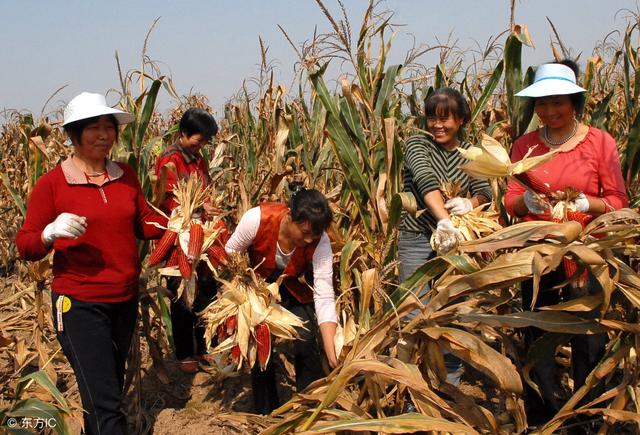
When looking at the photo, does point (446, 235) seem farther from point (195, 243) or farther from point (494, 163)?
point (195, 243)

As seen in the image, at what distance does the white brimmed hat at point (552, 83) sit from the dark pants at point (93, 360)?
199cm

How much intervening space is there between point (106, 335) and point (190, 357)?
138 cm

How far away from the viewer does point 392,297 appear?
2.28 m

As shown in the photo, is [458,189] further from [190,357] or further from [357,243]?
[190,357]

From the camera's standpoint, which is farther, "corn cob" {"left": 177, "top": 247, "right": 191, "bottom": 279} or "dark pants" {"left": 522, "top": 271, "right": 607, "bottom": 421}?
"corn cob" {"left": 177, "top": 247, "right": 191, "bottom": 279}

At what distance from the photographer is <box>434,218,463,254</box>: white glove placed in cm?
243

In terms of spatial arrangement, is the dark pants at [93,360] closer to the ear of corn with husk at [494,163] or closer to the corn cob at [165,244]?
the corn cob at [165,244]

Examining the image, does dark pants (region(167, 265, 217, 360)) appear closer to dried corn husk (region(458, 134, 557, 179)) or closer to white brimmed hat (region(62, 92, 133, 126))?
white brimmed hat (region(62, 92, 133, 126))

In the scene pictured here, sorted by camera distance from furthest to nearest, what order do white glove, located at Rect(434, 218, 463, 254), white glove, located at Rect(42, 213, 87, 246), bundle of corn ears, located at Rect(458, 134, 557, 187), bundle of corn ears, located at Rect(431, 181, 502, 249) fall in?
bundle of corn ears, located at Rect(431, 181, 502, 249) < white glove, located at Rect(434, 218, 463, 254) < white glove, located at Rect(42, 213, 87, 246) < bundle of corn ears, located at Rect(458, 134, 557, 187)

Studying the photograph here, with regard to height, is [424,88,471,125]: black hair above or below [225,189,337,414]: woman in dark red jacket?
above

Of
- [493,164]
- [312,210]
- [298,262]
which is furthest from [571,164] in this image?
[298,262]

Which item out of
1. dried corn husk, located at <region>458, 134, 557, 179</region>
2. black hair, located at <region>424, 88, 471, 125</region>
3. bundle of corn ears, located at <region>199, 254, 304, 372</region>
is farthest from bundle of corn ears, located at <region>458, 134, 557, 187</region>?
bundle of corn ears, located at <region>199, 254, 304, 372</region>

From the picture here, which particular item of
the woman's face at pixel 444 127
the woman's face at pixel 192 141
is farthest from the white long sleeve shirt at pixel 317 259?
the woman's face at pixel 192 141

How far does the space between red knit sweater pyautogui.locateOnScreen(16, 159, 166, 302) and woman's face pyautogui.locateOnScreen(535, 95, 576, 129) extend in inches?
71.1
